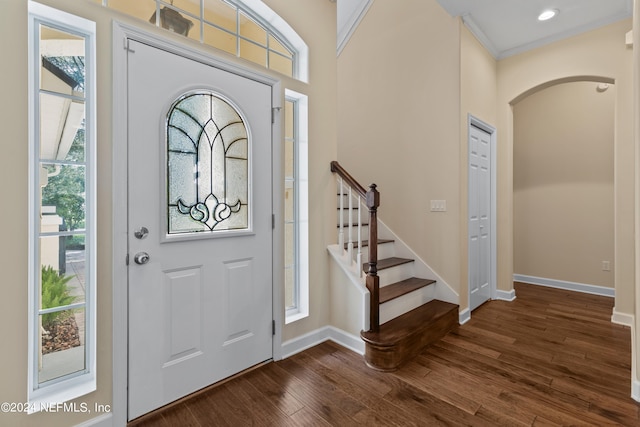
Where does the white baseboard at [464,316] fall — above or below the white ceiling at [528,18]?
below

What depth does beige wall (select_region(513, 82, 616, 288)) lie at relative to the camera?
3.99 m

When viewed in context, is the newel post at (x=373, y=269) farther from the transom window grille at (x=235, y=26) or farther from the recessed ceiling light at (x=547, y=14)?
the recessed ceiling light at (x=547, y=14)

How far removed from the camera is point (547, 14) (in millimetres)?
3010

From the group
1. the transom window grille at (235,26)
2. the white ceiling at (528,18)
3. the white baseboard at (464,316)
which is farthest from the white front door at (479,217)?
the transom window grille at (235,26)

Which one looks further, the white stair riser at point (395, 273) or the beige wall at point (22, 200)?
the white stair riser at point (395, 273)

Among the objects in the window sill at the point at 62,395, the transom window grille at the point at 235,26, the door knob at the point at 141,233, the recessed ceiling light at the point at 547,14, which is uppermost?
the recessed ceiling light at the point at 547,14

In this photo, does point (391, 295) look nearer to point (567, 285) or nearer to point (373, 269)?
point (373, 269)

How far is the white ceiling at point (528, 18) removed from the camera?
9.36 feet

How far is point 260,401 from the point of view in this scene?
183cm

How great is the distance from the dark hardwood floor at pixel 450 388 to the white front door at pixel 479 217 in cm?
79

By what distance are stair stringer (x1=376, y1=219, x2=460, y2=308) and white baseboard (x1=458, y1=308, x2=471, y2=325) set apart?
0.13 m

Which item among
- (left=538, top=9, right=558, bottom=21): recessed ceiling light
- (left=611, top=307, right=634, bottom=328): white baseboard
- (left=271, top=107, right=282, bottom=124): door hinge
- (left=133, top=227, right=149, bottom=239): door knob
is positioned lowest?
(left=611, top=307, right=634, bottom=328): white baseboard

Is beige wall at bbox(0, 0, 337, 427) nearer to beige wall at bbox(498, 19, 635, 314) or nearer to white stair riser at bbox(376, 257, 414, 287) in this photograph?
white stair riser at bbox(376, 257, 414, 287)

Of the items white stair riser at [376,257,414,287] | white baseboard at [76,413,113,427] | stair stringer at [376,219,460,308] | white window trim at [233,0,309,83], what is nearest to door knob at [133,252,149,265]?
white baseboard at [76,413,113,427]
